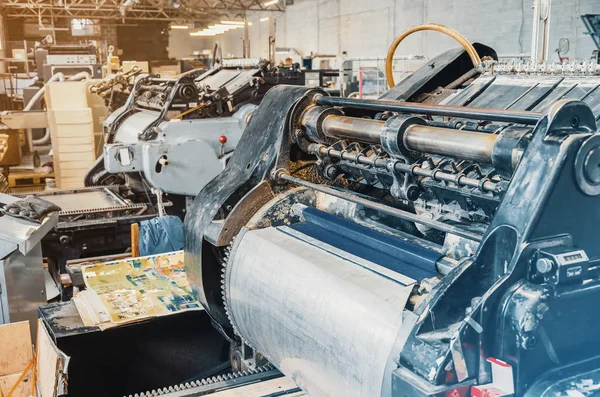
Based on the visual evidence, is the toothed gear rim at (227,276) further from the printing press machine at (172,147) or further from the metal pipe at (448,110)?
the printing press machine at (172,147)

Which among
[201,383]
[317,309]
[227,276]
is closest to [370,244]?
[317,309]

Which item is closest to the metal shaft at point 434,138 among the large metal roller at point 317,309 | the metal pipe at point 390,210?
the metal pipe at point 390,210

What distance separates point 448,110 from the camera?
58.1 inches

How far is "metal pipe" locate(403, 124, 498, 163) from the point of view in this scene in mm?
1361

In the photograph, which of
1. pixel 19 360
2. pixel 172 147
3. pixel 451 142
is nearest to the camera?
pixel 451 142

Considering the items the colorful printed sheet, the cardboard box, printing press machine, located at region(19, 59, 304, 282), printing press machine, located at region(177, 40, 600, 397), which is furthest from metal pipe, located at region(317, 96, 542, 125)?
printing press machine, located at region(19, 59, 304, 282)

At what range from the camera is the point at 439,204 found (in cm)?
166

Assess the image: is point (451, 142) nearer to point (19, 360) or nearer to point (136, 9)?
point (19, 360)

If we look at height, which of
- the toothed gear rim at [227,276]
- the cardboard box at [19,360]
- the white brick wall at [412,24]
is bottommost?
the cardboard box at [19,360]

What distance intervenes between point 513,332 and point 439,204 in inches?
23.1

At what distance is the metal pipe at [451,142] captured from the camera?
4.47ft

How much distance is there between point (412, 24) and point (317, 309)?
12.2m

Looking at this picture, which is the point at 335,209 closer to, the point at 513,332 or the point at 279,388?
the point at 279,388

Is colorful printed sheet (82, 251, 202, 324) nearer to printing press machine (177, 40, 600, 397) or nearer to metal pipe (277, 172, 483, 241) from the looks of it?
printing press machine (177, 40, 600, 397)
